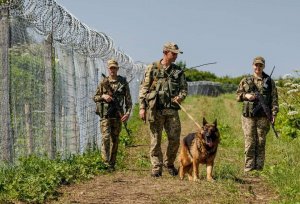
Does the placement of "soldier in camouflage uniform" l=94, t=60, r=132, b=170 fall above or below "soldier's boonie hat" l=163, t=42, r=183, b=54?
below

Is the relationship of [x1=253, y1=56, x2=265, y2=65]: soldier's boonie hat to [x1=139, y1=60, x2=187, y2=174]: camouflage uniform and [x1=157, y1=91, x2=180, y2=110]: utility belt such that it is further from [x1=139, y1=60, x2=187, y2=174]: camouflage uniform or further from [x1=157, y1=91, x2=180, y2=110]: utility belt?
[x1=157, y1=91, x2=180, y2=110]: utility belt

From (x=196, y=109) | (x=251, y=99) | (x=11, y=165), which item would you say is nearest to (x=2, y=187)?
(x=11, y=165)

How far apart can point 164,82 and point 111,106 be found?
52.6 inches

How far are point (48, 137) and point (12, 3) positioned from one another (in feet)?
7.52

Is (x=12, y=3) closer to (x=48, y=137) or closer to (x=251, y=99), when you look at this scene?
(x=48, y=137)

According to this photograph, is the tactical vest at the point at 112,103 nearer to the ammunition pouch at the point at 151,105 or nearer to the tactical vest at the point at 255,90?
the ammunition pouch at the point at 151,105

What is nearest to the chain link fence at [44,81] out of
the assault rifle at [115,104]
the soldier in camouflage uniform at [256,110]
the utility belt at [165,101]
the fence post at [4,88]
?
the fence post at [4,88]

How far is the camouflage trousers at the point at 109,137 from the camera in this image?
33.8 ft

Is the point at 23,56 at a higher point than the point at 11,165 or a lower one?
higher

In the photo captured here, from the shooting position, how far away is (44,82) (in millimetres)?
9211

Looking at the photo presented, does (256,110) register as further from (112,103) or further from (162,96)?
(112,103)

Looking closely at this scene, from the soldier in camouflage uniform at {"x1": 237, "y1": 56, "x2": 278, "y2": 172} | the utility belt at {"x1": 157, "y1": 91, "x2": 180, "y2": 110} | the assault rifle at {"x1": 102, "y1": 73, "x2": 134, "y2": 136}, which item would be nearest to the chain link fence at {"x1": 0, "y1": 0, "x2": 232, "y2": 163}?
the assault rifle at {"x1": 102, "y1": 73, "x2": 134, "y2": 136}

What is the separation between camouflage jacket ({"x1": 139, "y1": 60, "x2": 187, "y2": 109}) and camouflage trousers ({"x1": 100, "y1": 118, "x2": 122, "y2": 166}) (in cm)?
115

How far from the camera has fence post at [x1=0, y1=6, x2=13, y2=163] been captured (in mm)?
7641
